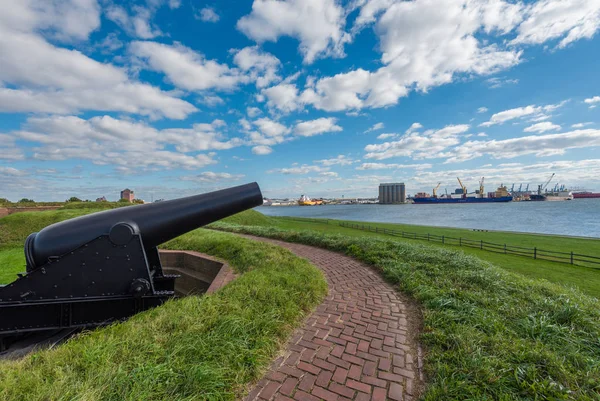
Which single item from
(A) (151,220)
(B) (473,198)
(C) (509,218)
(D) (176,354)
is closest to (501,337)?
(D) (176,354)

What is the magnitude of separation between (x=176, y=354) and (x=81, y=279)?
1.67 metres

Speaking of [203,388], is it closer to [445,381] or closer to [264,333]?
[264,333]

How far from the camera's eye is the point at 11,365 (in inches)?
76.7

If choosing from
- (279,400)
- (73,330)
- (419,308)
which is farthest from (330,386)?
(73,330)

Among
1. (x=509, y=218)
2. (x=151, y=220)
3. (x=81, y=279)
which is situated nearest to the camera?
(x=81, y=279)

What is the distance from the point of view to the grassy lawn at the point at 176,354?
5.53 feet

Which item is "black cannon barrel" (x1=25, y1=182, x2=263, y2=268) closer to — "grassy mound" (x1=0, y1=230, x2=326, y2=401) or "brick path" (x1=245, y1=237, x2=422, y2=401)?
"grassy mound" (x1=0, y1=230, x2=326, y2=401)

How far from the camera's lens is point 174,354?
2.07 m

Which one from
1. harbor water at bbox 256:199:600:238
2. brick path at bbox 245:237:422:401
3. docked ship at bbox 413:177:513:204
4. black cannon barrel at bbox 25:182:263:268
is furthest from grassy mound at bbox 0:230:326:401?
docked ship at bbox 413:177:513:204

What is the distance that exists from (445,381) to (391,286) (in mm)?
2446

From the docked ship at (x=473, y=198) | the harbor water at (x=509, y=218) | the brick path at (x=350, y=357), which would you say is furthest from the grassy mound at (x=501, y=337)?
the docked ship at (x=473, y=198)

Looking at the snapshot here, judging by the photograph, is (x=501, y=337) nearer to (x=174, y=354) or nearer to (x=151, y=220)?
(x=174, y=354)

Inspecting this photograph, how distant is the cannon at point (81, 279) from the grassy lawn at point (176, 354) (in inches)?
17.4

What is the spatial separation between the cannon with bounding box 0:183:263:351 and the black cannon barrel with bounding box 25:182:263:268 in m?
0.01
